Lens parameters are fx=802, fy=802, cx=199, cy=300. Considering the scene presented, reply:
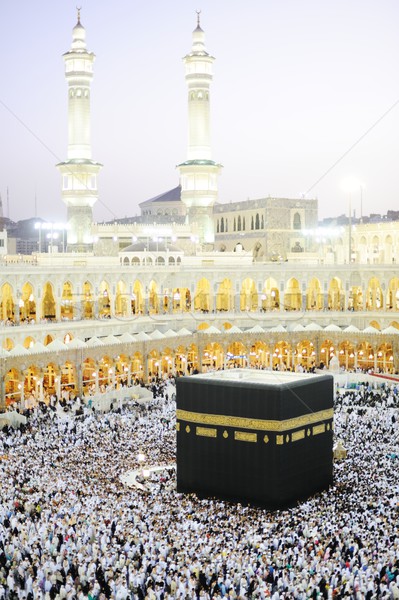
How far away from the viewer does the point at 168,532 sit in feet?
47.6

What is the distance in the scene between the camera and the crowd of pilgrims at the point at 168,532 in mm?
12469

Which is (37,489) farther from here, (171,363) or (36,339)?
(171,363)

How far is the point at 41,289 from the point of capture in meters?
33.5

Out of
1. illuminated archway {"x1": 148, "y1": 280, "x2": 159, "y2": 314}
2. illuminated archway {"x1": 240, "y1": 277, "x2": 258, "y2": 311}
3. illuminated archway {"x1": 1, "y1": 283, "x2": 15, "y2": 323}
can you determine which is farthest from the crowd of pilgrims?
illuminated archway {"x1": 240, "y1": 277, "x2": 258, "y2": 311}

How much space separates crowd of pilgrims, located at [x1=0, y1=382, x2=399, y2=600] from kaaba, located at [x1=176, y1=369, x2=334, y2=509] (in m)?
0.47

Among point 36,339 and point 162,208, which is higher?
point 162,208

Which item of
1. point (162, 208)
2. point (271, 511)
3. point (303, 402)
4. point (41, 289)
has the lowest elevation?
point (271, 511)

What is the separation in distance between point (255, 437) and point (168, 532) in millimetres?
4133

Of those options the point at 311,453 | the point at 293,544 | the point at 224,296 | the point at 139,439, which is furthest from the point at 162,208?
the point at 293,544

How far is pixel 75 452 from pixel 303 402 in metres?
6.12

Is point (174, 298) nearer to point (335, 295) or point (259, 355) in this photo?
point (259, 355)

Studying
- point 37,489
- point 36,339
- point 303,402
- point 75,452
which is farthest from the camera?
point 36,339

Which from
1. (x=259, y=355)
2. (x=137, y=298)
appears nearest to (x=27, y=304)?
(x=137, y=298)

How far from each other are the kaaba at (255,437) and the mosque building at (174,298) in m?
11.1
